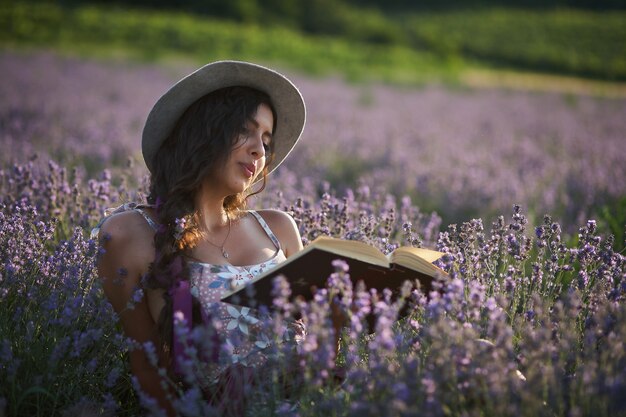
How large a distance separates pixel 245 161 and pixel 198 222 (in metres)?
0.26

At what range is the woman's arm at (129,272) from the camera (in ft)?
6.70

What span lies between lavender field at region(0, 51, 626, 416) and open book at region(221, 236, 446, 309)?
0.21 ft

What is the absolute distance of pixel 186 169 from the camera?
2178mm

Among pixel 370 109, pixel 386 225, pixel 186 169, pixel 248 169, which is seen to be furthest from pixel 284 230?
pixel 370 109

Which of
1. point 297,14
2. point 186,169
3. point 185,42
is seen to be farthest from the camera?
point 297,14

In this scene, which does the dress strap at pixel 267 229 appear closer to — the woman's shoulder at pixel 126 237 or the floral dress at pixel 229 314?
the floral dress at pixel 229 314

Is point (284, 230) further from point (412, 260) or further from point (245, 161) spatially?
point (412, 260)

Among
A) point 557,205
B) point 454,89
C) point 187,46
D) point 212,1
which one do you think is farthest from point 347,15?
point 557,205

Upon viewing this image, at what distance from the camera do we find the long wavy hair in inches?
81.0

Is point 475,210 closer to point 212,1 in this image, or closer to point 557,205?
point 557,205

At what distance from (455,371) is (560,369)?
28 centimetres

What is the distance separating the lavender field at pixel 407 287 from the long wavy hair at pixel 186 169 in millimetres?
225

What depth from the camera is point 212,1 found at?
33.1 metres

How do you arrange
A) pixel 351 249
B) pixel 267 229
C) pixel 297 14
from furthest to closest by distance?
pixel 297 14, pixel 267 229, pixel 351 249
